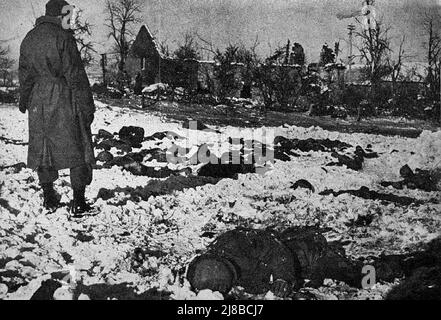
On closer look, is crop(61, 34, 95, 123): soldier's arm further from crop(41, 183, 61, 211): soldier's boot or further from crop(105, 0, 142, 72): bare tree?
crop(105, 0, 142, 72): bare tree

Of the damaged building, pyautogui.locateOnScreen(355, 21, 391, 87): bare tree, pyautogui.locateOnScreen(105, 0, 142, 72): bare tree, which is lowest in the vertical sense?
the damaged building

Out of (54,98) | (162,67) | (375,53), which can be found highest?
(375,53)

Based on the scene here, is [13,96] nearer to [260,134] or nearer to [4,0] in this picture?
[4,0]

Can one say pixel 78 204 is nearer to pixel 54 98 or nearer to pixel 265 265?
pixel 54 98

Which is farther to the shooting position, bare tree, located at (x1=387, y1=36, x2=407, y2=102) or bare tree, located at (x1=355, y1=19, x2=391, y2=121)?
bare tree, located at (x1=387, y1=36, x2=407, y2=102)

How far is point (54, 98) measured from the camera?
12.0 feet

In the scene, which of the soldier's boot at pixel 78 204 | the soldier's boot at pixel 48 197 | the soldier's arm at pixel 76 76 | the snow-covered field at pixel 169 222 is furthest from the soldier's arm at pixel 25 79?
the snow-covered field at pixel 169 222

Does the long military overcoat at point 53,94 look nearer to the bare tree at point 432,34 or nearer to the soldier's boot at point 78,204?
the soldier's boot at point 78,204

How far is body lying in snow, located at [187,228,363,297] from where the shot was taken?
2877 mm

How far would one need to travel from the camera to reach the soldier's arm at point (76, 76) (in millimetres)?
3602

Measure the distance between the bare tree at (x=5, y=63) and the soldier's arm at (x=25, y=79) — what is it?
110 cm

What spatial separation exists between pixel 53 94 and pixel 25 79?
0.97 feet
